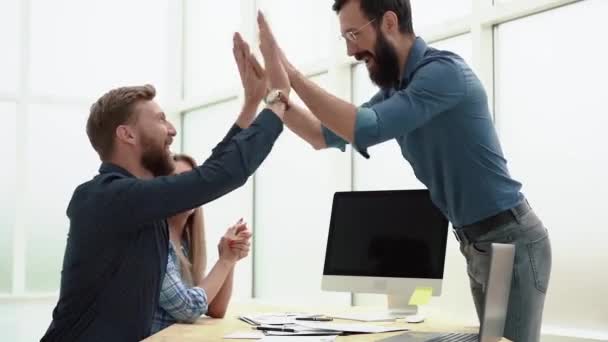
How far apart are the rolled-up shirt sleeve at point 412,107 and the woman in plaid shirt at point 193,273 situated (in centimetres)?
75

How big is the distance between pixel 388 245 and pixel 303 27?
2772mm

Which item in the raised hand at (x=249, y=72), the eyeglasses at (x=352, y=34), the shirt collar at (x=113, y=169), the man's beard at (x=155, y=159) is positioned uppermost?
the eyeglasses at (x=352, y=34)

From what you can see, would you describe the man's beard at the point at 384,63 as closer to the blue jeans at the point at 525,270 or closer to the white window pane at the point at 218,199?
the blue jeans at the point at 525,270

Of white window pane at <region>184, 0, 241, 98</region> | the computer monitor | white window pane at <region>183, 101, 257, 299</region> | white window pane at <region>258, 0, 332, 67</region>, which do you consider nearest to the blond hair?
the computer monitor

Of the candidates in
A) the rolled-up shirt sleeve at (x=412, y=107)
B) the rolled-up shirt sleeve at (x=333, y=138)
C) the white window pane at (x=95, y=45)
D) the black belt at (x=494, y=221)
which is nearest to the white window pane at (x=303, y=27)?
the white window pane at (x=95, y=45)

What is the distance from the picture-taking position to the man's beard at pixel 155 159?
2268 millimetres

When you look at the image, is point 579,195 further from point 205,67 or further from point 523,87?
point 205,67

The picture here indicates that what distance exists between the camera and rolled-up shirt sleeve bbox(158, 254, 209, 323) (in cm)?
219

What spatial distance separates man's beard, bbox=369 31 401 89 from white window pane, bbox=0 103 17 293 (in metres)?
4.49

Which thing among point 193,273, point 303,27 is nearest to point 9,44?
point 303,27

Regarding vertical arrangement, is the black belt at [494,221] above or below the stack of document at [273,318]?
above

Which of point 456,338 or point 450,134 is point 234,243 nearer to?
point 450,134

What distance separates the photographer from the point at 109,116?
7.35 ft

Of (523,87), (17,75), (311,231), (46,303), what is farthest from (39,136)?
(523,87)
